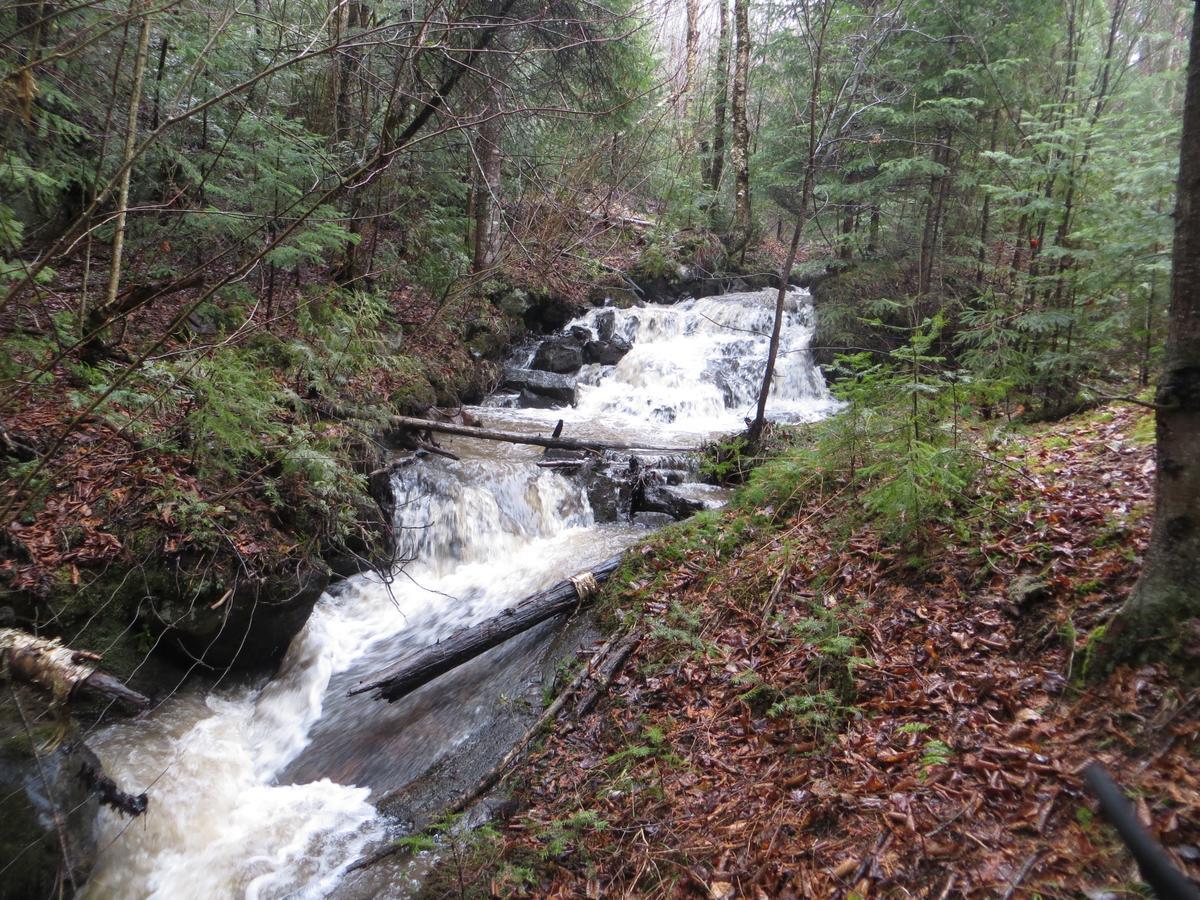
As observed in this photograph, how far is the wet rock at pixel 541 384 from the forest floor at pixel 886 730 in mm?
9125

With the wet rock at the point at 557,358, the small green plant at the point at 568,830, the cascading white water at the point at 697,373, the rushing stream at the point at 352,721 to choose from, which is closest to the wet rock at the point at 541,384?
the cascading white water at the point at 697,373

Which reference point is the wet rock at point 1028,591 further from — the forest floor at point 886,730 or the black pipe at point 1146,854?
the black pipe at point 1146,854

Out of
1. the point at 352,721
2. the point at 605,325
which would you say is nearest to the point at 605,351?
the point at 605,325

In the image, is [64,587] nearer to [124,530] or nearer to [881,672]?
[124,530]

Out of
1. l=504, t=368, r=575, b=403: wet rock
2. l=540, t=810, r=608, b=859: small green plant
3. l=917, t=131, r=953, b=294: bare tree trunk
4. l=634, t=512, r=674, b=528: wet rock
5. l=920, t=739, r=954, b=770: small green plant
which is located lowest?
l=540, t=810, r=608, b=859: small green plant

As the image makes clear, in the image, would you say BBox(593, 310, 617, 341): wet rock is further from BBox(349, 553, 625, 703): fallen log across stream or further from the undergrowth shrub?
BBox(349, 553, 625, 703): fallen log across stream

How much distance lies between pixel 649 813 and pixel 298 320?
7334mm

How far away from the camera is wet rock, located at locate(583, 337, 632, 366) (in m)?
15.4

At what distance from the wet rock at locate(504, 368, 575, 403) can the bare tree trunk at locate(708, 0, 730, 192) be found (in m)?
10.2

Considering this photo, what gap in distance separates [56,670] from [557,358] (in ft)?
39.3

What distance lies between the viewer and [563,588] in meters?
5.48

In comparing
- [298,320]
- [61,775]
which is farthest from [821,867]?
[298,320]

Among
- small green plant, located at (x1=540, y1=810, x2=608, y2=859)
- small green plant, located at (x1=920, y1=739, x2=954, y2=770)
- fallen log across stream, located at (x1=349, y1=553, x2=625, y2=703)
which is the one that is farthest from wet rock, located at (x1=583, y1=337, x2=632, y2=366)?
small green plant, located at (x1=920, y1=739, x2=954, y2=770)

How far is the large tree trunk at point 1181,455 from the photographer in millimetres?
2375
